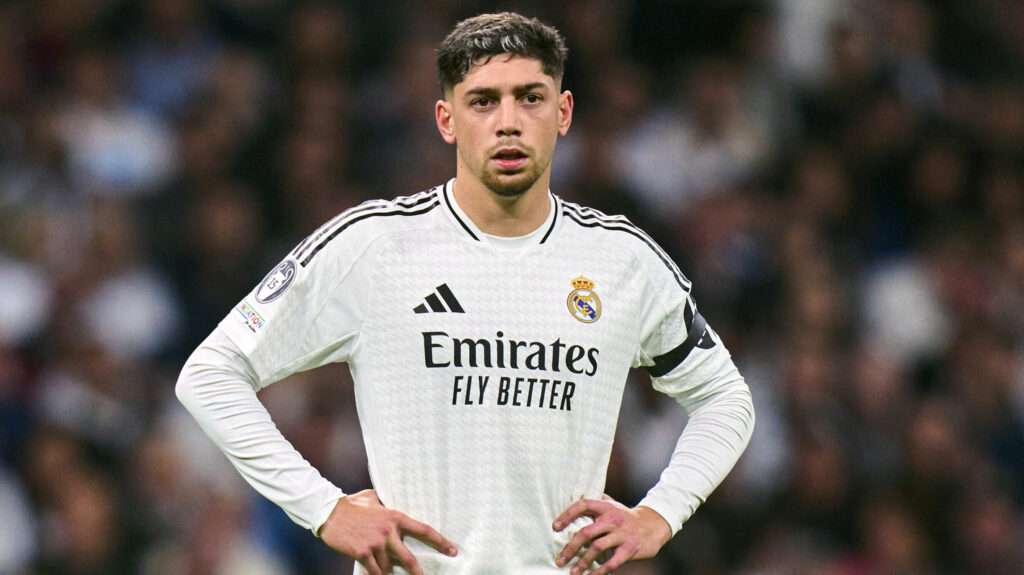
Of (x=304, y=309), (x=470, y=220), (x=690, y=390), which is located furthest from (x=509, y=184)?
(x=690, y=390)

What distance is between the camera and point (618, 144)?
9.68 m

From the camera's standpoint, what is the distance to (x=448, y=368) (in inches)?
159

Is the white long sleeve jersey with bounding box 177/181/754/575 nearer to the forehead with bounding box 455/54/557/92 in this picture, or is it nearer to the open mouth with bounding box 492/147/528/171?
the open mouth with bounding box 492/147/528/171

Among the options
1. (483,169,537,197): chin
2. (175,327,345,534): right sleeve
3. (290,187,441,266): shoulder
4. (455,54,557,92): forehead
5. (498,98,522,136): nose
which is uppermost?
(455,54,557,92): forehead

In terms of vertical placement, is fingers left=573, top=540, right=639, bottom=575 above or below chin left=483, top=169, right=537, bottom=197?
below

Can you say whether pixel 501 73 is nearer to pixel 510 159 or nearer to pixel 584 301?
pixel 510 159

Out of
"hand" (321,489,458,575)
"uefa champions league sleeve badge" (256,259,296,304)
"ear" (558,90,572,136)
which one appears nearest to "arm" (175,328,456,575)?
"hand" (321,489,458,575)

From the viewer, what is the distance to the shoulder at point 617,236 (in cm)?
433

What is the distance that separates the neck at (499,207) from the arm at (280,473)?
744 mm

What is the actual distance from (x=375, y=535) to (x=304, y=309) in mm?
643

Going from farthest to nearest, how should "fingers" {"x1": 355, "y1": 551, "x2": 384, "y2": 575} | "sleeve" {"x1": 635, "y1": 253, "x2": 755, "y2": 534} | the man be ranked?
"sleeve" {"x1": 635, "y1": 253, "x2": 755, "y2": 534} < the man < "fingers" {"x1": 355, "y1": 551, "x2": 384, "y2": 575}

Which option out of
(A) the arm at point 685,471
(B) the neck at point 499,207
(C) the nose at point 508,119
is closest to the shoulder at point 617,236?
(B) the neck at point 499,207

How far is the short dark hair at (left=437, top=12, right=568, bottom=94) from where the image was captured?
4.12 metres

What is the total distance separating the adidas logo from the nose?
0.44 meters
